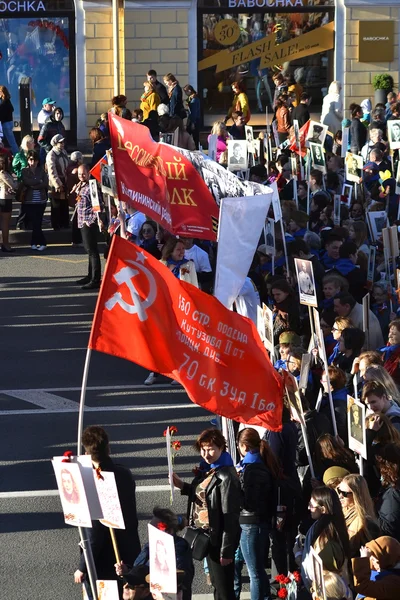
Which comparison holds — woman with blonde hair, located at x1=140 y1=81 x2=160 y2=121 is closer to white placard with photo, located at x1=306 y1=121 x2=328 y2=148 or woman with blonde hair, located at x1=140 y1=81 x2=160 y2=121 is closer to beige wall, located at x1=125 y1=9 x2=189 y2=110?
beige wall, located at x1=125 y1=9 x2=189 y2=110

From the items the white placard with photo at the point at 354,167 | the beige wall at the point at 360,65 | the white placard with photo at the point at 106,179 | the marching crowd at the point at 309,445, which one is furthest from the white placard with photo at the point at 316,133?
the beige wall at the point at 360,65

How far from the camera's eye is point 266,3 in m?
27.6

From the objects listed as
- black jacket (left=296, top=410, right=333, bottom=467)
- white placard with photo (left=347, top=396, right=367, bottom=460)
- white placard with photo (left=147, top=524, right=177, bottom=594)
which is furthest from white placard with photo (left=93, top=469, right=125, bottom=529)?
black jacket (left=296, top=410, right=333, bottom=467)

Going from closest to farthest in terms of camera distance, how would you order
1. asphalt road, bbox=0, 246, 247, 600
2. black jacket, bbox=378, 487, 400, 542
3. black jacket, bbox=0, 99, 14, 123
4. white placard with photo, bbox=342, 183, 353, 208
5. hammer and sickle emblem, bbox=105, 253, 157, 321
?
black jacket, bbox=378, 487, 400, 542 → hammer and sickle emblem, bbox=105, 253, 157, 321 → asphalt road, bbox=0, 246, 247, 600 → white placard with photo, bbox=342, 183, 353, 208 → black jacket, bbox=0, 99, 14, 123

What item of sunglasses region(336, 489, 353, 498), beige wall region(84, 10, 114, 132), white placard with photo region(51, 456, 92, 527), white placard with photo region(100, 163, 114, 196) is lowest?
sunglasses region(336, 489, 353, 498)

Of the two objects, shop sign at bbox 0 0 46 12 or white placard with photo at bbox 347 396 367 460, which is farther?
shop sign at bbox 0 0 46 12

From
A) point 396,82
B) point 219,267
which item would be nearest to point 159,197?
point 219,267

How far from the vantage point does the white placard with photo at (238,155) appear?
57.5ft

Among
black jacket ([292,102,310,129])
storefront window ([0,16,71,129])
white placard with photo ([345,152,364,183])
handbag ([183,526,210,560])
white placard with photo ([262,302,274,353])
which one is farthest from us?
storefront window ([0,16,71,129])

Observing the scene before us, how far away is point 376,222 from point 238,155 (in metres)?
3.34

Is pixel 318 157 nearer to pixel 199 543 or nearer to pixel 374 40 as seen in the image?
pixel 199 543

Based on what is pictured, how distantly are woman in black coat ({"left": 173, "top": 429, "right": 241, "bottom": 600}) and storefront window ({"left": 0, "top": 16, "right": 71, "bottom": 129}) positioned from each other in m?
19.7

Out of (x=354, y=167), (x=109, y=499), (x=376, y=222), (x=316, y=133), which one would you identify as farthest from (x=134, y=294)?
(x=316, y=133)

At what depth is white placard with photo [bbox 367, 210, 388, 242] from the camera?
14.8 metres
